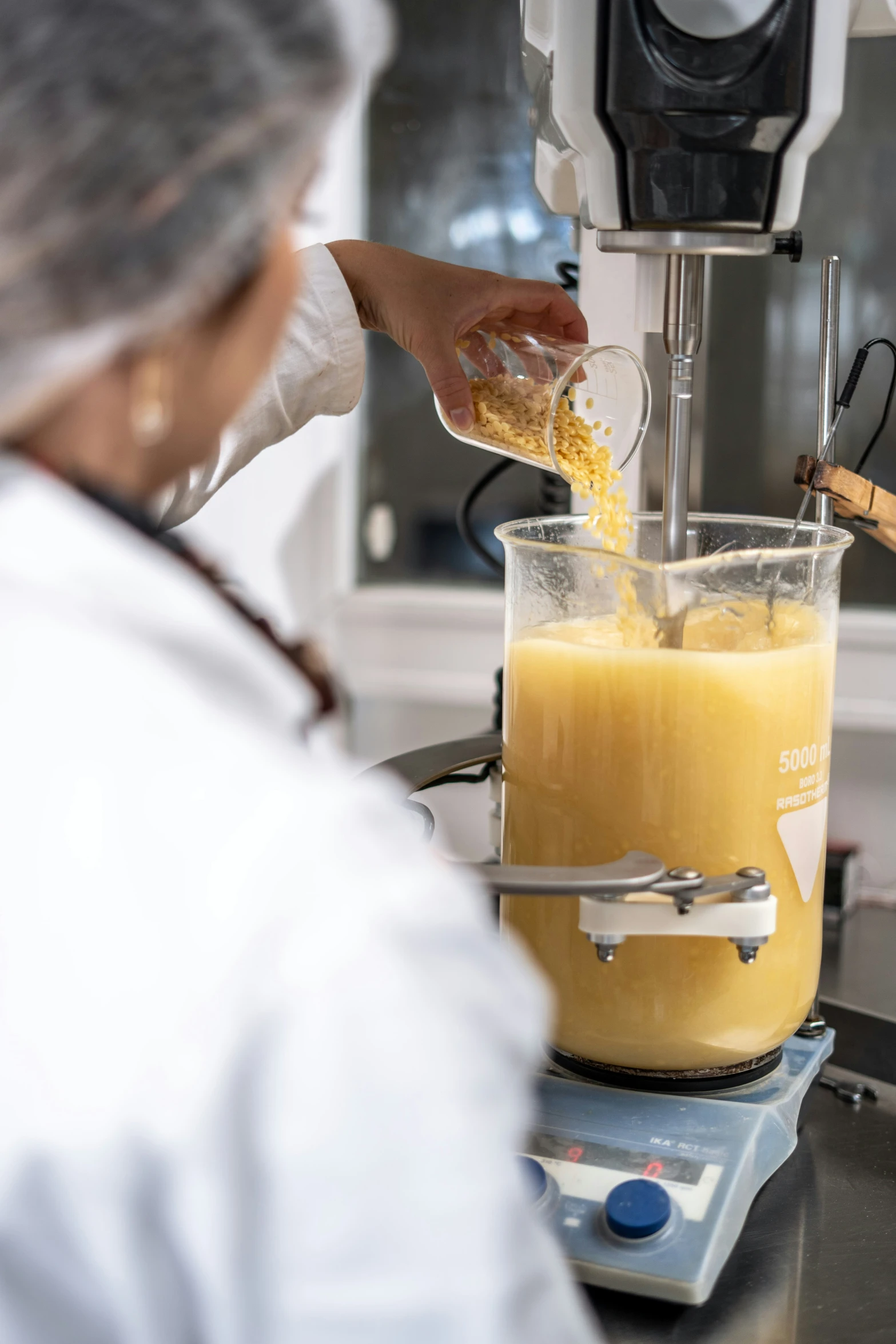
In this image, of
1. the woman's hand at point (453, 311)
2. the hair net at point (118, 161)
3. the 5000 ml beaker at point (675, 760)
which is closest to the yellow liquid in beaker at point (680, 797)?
the 5000 ml beaker at point (675, 760)

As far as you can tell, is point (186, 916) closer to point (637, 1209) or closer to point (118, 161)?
point (118, 161)

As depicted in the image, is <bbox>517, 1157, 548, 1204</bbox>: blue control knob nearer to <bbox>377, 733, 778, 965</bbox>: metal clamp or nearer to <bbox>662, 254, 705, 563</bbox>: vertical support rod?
<bbox>377, 733, 778, 965</bbox>: metal clamp

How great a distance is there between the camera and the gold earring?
396 mm

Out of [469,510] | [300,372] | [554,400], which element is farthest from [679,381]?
[469,510]

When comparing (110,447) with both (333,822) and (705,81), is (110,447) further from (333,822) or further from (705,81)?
(705,81)

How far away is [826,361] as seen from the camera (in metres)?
0.84

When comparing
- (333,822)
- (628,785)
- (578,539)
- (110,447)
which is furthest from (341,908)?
(578,539)

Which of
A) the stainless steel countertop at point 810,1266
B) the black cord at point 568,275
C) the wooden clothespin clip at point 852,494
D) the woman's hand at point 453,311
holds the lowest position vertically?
the stainless steel countertop at point 810,1266

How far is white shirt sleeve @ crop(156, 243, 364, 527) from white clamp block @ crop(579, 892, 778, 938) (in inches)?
18.3

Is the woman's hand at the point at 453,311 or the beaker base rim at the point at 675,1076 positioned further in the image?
the woman's hand at the point at 453,311

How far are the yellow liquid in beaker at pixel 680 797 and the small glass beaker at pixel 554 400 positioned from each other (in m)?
0.16

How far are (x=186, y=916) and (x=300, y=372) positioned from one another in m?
0.70

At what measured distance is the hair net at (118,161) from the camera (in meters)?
0.36

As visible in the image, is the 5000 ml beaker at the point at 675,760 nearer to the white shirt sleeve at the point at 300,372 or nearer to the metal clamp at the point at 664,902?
the metal clamp at the point at 664,902
